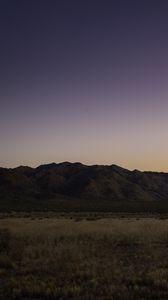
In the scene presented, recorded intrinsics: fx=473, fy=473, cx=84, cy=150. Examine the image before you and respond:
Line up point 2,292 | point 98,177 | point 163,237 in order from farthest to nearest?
1. point 98,177
2. point 163,237
3. point 2,292

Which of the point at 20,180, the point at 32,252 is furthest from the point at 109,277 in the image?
the point at 20,180

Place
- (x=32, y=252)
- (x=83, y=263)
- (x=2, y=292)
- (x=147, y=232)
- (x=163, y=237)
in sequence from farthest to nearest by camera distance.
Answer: (x=147, y=232), (x=163, y=237), (x=32, y=252), (x=83, y=263), (x=2, y=292)

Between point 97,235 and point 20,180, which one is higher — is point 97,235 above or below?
below

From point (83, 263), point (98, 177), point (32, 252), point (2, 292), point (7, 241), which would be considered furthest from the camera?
point (98, 177)

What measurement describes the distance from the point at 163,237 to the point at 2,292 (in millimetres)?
13049

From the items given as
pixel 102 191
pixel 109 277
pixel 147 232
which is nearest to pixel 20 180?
pixel 102 191

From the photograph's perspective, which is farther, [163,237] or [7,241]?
[163,237]

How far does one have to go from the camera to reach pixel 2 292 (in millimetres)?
10984

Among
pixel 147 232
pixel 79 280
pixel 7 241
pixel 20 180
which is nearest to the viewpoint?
pixel 79 280

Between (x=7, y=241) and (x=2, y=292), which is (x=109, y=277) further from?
(x=7, y=241)

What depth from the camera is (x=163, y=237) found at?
22688mm

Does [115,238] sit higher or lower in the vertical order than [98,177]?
lower

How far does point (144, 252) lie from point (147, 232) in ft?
23.8

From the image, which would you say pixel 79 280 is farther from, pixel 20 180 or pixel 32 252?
pixel 20 180
